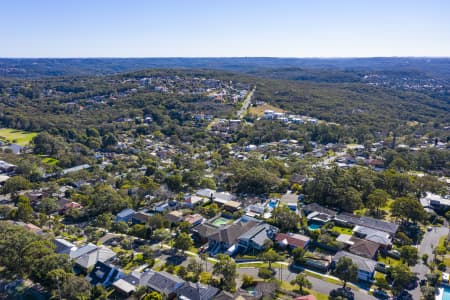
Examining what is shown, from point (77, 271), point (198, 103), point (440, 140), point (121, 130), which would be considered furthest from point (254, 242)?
point (198, 103)

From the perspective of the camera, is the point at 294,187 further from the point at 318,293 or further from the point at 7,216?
the point at 7,216

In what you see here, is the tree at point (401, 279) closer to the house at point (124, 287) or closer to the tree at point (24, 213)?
the house at point (124, 287)

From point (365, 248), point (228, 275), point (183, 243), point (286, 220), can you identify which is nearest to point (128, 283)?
point (183, 243)

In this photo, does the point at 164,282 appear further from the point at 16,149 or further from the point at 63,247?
the point at 16,149

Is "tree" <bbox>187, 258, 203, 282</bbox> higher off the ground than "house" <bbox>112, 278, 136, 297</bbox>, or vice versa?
"tree" <bbox>187, 258, 203, 282</bbox>

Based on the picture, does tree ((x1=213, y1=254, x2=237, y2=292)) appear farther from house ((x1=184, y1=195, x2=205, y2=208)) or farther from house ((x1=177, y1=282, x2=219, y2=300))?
house ((x1=184, y1=195, x2=205, y2=208))

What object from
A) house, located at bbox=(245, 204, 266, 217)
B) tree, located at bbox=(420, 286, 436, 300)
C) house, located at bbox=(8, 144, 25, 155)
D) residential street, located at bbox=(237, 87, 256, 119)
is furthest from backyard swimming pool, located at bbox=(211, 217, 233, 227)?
residential street, located at bbox=(237, 87, 256, 119)
